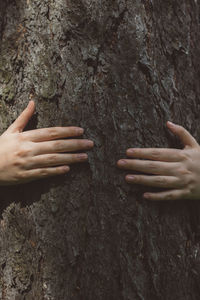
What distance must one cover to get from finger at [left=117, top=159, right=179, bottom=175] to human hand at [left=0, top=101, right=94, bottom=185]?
0.17m

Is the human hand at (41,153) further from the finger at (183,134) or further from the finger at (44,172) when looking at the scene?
the finger at (183,134)

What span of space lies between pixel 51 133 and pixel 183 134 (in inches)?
23.5

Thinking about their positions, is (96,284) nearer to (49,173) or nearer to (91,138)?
(49,173)

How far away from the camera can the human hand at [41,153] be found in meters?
1.23

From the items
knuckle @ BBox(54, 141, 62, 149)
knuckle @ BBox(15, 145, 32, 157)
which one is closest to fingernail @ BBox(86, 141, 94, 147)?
knuckle @ BBox(54, 141, 62, 149)

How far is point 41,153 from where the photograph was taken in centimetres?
124

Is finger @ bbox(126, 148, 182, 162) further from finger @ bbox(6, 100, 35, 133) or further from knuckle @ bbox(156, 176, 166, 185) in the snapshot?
finger @ bbox(6, 100, 35, 133)

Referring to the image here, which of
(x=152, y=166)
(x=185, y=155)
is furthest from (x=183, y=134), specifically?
(x=152, y=166)

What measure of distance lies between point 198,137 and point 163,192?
37 centimetres

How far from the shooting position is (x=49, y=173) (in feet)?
4.04

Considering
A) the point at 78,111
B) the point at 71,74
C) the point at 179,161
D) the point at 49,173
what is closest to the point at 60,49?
the point at 71,74

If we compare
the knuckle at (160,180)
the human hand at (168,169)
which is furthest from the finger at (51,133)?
the knuckle at (160,180)

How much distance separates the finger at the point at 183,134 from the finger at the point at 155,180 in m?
0.19

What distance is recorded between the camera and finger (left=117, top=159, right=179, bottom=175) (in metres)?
1.22
